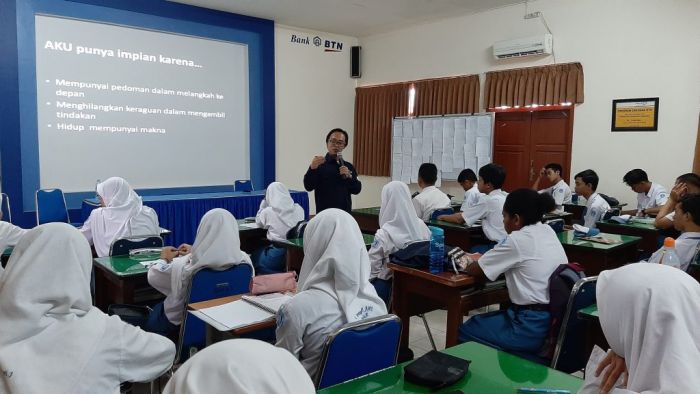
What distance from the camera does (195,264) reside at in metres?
2.74

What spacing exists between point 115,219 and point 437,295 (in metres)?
2.89

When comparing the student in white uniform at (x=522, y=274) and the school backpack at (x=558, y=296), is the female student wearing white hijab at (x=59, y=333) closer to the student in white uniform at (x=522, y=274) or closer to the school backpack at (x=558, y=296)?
the student in white uniform at (x=522, y=274)

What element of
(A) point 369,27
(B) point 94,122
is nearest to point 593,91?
(A) point 369,27

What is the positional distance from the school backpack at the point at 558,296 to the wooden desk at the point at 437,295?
19.1 inches

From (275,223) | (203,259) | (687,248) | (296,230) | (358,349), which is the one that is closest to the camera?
(358,349)

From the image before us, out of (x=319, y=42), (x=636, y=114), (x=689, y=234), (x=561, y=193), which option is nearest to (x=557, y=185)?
(x=561, y=193)

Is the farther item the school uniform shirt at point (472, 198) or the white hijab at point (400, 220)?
the school uniform shirt at point (472, 198)

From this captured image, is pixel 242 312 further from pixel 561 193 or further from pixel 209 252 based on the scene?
pixel 561 193

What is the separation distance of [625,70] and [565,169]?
1431 mm

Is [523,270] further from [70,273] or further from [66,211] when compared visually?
[66,211]

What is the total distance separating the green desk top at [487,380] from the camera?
1.53 metres

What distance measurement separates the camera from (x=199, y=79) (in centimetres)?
796

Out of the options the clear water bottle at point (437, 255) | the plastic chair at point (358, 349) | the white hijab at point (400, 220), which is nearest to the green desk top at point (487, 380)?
the plastic chair at point (358, 349)

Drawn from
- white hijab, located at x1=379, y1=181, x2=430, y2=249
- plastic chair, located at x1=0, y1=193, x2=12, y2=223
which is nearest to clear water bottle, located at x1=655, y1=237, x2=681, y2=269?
white hijab, located at x1=379, y1=181, x2=430, y2=249
